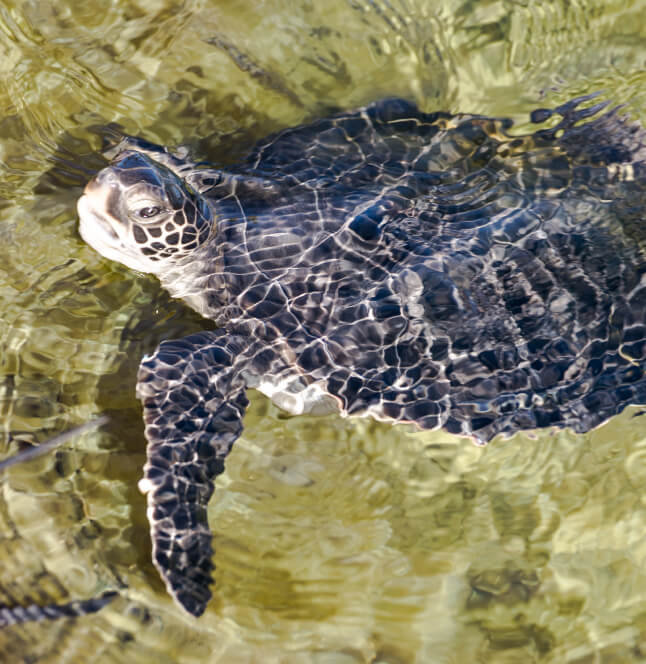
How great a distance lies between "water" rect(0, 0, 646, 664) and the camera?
273cm

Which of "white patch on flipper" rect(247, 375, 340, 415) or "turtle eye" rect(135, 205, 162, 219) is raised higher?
"turtle eye" rect(135, 205, 162, 219)

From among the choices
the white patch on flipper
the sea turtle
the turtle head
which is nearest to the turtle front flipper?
the sea turtle

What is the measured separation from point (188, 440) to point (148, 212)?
116 centimetres

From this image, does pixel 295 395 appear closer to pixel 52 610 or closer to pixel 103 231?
pixel 103 231

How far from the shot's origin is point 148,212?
10.3 feet

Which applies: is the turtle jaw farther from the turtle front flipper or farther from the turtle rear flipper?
the turtle rear flipper

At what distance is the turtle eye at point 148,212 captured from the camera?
3115mm

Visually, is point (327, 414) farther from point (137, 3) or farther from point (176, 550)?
point (137, 3)

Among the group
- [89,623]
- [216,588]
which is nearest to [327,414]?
[216,588]

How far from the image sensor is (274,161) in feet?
12.1

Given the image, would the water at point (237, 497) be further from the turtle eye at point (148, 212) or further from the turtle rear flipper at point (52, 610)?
the turtle eye at point (148, 212)

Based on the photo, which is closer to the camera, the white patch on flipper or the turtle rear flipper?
the turtle rear flipper

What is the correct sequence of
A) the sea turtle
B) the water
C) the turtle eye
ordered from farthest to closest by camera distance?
the turtle eye, the sea turtle, the water

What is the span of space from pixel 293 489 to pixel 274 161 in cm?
191
